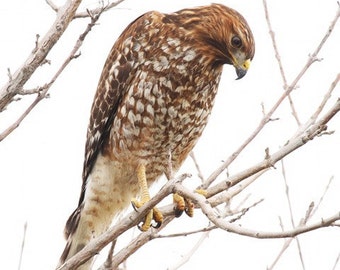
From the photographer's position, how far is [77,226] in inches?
229

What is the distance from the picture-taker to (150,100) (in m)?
5.27

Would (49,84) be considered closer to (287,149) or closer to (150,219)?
(287,149)

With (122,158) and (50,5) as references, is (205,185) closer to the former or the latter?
(122,158)

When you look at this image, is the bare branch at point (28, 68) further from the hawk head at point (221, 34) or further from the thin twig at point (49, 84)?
the hawk head at point (221, 34)

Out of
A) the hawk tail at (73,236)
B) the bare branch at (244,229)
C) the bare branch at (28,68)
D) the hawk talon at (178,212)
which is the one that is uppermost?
the bare branch at (28,68)

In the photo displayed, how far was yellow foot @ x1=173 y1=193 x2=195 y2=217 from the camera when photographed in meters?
4.49

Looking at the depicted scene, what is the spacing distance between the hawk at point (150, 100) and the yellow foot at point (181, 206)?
18.3 inches

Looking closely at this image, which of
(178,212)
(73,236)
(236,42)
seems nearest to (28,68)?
(178,212)

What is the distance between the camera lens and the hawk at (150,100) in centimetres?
527

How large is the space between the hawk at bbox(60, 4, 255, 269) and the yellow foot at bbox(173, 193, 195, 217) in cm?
46

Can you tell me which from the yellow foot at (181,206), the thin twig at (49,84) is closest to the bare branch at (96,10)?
the thin twig at (49,84)

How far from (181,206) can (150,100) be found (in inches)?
39.7

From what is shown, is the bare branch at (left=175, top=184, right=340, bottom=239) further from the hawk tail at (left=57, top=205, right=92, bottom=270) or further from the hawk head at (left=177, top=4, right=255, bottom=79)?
the hawk tail at (left=57, top=205, right=92, bottom=270)

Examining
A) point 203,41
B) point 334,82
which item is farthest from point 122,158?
point 334,82
